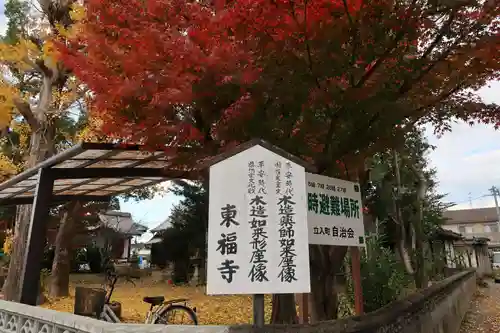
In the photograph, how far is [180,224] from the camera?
72.7ft

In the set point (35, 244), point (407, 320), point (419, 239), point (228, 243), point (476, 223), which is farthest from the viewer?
point (476, 223)

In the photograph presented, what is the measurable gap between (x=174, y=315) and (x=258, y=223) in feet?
13.7

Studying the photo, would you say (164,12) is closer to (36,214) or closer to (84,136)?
(36,214)

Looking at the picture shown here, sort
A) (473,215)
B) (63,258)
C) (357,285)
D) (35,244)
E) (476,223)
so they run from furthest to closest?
(473,215) < (476,223) < (63,258) < (35,244) < (357,285)

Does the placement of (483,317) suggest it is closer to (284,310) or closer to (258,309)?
(284,310)

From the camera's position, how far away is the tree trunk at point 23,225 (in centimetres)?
1034

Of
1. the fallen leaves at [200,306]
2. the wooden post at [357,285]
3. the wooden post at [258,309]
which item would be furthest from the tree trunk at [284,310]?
the wooden post at [258,309]

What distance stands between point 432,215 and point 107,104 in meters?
21.4

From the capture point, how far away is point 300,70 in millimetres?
4785

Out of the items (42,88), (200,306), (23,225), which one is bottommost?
(200,306)

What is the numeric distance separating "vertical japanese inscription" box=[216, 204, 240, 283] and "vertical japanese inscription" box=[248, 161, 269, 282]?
0.14m

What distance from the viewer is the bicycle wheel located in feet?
21.5

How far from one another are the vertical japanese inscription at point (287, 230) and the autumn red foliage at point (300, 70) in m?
1.58

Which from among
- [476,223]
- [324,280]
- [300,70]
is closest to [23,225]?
[324,280]
